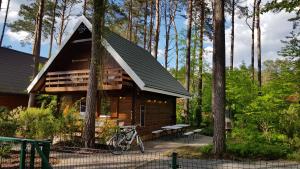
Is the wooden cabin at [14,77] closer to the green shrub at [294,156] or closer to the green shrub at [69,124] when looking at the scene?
the green shrub at [69,124]

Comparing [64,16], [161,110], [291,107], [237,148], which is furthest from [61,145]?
[64,16]

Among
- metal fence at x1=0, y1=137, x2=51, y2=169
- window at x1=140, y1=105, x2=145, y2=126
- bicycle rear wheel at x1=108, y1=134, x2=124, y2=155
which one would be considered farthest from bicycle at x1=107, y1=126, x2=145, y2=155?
window at x1=140, y1=105, x2=145, y2=126

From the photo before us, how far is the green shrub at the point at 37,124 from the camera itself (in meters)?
13.5

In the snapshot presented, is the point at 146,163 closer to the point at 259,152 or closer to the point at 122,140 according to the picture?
the point at 122,140

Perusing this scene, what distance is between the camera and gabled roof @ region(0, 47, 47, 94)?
2386 cm

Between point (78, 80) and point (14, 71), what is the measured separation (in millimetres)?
11386

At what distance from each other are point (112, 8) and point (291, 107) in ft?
29.8

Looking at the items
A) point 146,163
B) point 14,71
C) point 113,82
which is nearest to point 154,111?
point 113,82

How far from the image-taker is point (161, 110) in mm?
20297

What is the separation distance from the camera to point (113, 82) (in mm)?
15758

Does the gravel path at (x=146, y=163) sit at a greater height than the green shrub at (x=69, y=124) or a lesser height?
lesser

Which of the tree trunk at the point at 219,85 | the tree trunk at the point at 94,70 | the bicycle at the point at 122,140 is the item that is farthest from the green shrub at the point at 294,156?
the tree trunk at the point at 94,70

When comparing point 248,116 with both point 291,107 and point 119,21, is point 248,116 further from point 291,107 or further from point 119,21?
point 119,21

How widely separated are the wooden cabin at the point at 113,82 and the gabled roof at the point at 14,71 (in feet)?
19.3
